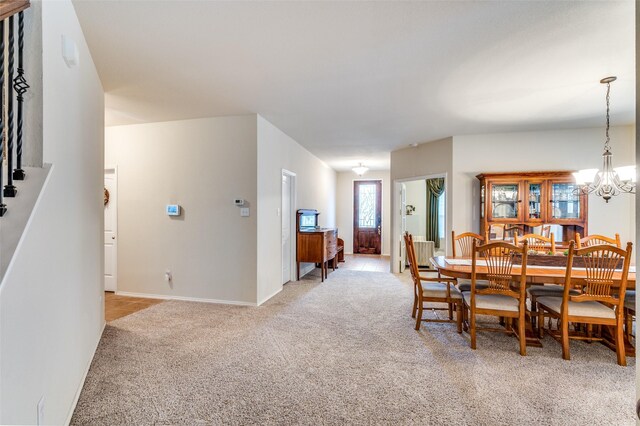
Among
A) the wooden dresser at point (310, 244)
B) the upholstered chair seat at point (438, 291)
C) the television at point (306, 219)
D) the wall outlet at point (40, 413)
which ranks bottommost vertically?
the wall outlet at point (40, 413)

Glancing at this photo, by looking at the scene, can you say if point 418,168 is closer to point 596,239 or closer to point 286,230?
point 286,230

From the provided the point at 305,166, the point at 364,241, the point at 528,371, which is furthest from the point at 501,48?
the point at 364,241

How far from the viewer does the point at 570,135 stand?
4.93 meters

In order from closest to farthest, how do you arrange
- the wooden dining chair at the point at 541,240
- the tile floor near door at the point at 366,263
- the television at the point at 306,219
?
the wooden dining chair at the point at 541,240, the television at the point at 306,219, the tile floor near door at the point at 366,263

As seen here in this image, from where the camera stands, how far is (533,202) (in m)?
4.77

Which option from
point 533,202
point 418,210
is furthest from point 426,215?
point 533,202

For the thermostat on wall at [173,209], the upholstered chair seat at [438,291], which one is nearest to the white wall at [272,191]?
the thermostat on wall at [173,209]

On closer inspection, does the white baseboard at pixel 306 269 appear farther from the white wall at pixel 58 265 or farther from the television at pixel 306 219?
the white wall at pixel 58 265

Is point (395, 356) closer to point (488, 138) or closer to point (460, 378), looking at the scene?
point (460, 378)

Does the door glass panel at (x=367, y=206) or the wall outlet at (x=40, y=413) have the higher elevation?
the door glass panel at (x=367, y=206)

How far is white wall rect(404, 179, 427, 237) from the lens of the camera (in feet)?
27.7

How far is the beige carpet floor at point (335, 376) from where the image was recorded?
1.96 m

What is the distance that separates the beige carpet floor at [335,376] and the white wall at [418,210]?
16.9 ft

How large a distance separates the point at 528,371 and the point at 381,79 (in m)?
2.86
